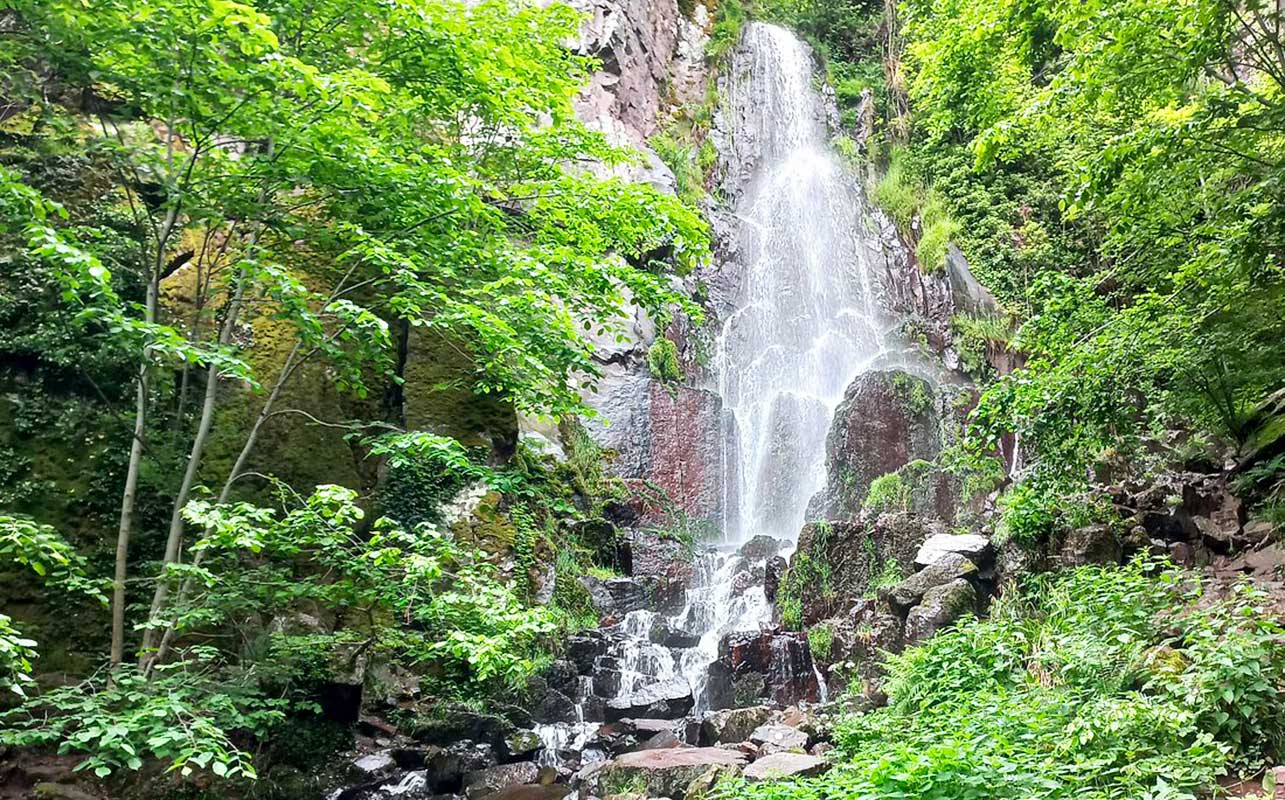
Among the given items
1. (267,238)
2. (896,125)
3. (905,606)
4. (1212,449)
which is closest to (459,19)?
(267,238)

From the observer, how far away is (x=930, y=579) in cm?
959

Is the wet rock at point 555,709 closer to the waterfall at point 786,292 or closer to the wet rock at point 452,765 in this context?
the wet rock at point 452,765

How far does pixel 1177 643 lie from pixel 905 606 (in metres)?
4.20

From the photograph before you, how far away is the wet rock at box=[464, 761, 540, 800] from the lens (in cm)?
735

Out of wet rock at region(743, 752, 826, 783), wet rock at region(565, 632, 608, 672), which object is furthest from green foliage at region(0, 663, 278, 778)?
wet rock at region(565, 632, 608, 672)

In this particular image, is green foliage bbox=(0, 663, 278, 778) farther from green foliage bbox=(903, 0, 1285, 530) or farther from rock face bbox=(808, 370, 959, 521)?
rock face bbox=(808, 370, 959, 521)

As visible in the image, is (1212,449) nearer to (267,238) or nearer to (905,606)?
(905,606)

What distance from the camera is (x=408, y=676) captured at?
333 inches

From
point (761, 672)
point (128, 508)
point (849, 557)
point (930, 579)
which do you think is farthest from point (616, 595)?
point (128, 508)

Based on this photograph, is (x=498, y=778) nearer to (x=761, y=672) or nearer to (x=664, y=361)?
(x=761, y=672)

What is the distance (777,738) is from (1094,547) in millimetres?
3925

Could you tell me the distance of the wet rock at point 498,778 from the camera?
7.35m

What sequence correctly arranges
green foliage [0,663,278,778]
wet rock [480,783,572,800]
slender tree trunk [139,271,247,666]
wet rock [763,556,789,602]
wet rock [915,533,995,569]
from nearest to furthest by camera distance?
1. green foliage [0,663,278,778]
2. slender tree trunk [139,271,247,666]
3. wet rock [480,783,572,800]
4. wet rock [915,533,995,569]
5. wet rock [763,556,789,602]

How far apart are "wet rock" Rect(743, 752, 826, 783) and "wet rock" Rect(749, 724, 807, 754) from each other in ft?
2.33
